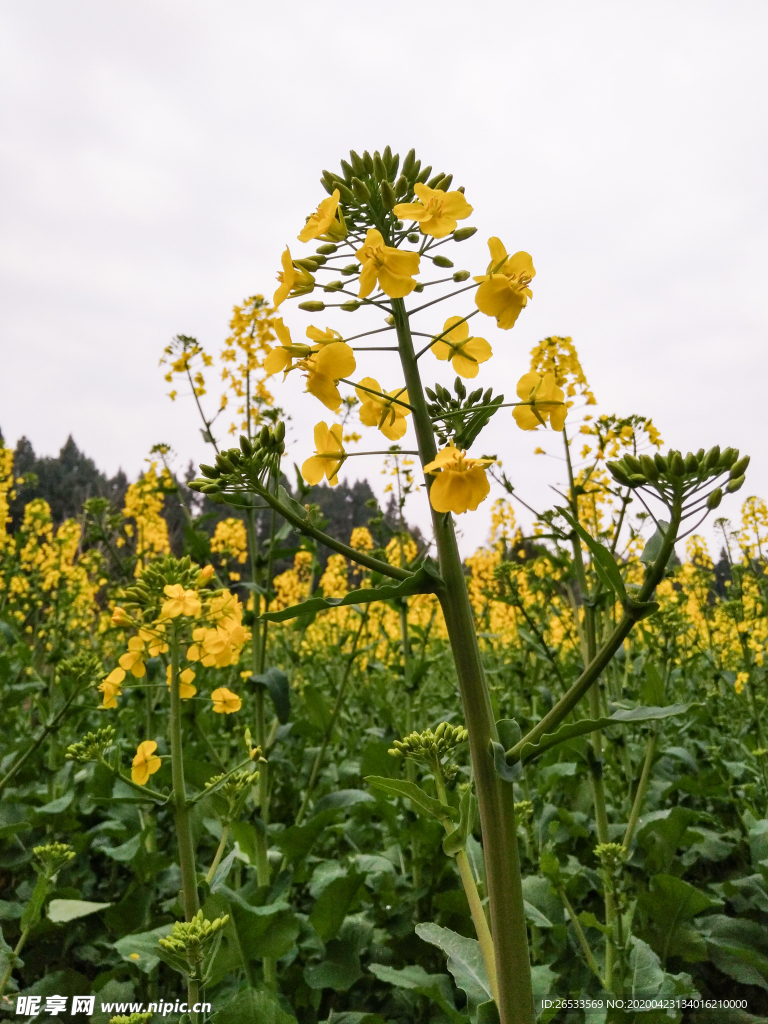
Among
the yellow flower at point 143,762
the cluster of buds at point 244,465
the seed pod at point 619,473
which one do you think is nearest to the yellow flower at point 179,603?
the yellow flower at point 143,762

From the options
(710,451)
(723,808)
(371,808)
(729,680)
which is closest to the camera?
(710,451)

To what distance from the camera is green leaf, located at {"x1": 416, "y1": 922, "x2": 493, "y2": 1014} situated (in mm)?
1337

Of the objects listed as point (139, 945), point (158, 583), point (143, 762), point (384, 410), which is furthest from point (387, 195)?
point (139, 945)

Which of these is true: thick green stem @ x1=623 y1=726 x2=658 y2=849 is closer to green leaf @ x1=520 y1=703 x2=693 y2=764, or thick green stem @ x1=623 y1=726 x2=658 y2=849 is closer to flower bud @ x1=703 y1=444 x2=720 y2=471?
green leaf @ x1=520 y1=703 x2=693 y2=764

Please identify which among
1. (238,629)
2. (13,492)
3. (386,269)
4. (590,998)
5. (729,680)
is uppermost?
(13,492)

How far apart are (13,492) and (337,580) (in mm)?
3797

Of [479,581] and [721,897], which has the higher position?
[479,581]

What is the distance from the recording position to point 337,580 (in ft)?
26.9

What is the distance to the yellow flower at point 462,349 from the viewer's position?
145 cm

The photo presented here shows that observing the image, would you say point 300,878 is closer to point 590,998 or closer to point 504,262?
point 590,998

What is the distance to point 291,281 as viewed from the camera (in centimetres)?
137

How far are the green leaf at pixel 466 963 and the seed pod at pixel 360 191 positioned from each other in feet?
4.76

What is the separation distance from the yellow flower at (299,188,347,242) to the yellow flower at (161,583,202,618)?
117 centimetres

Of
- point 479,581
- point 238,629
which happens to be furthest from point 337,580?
point 238,629
